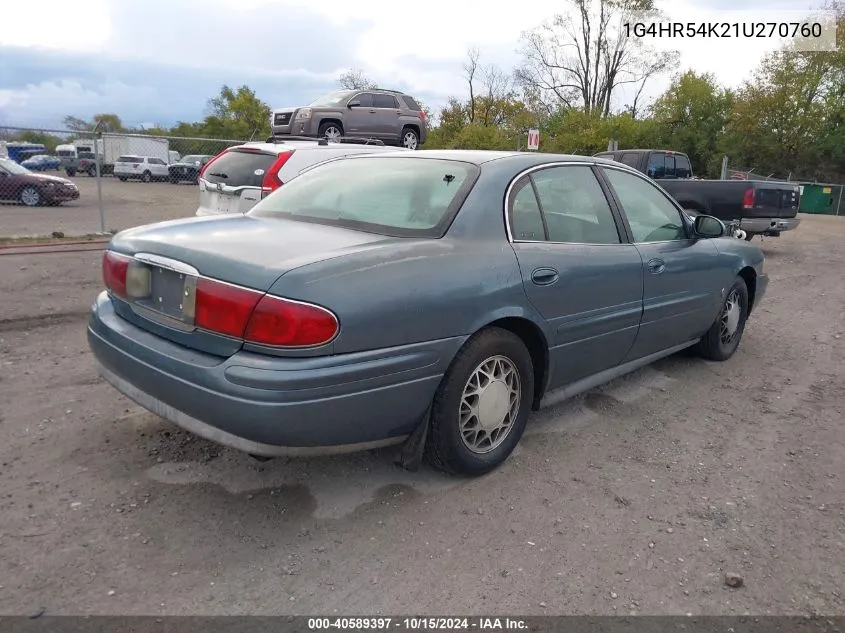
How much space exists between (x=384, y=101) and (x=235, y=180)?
8.11 m

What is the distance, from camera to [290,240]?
2.94 meters

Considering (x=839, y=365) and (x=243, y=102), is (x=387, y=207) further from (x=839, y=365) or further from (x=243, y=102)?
(x=243, y=102)

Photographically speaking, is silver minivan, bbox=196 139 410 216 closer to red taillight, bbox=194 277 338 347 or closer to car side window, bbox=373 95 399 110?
red taillight, bbox=194 277 338 347

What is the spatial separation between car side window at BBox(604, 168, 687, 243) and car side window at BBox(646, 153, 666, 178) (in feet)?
34.8

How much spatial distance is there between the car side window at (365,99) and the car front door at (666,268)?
1125cm

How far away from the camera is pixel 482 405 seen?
316 centimetres

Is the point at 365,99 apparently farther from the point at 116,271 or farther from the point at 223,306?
the point at 223,306

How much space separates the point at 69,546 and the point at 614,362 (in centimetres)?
297

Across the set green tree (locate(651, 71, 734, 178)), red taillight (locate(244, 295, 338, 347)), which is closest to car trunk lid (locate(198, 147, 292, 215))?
red taillight (locate(244, 295, 338, 347))

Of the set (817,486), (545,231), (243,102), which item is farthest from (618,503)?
(243,102)

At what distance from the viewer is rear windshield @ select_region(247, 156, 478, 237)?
10.5 ft

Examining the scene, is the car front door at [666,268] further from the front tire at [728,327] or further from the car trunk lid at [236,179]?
the car trunk lid at [236,179]

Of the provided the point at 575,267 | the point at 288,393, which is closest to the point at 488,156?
the point at 575,267

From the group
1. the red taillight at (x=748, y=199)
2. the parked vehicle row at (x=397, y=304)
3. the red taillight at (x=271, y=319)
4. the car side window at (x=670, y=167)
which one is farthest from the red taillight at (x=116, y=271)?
the car side window at (x=670, y=167)
